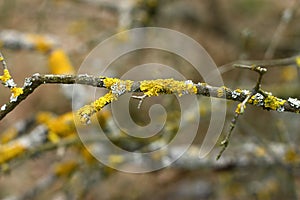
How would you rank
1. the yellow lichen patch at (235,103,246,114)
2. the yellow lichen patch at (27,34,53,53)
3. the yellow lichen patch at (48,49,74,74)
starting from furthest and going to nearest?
the yellow lichen patch at (27,34,53,53) → the yellow lichen patch at (48,49,74,74) → the yellow lichen patch at (235,103,246,114)

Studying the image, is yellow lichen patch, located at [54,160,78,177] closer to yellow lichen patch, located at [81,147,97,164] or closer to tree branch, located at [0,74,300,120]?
yellow lichen patch, located at [81,147,97,164]

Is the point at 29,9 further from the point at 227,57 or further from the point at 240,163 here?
the point at 240,163

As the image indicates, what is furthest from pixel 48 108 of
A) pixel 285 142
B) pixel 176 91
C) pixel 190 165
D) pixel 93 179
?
pixel 176 91

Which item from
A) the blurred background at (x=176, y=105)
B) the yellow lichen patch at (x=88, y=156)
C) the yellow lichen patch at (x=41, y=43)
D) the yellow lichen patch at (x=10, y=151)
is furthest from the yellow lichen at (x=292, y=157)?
the yellow lichen patch at (x=41, y=43)

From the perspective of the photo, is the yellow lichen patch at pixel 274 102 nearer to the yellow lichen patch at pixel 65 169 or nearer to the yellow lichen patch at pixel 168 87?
the yellow lichen patch at pixel 168 87

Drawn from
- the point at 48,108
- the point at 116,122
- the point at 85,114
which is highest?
the point at 48,108

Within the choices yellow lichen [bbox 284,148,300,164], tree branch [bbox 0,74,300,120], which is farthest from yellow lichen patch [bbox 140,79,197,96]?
yellow lichen [bbox 284,148,300,164]

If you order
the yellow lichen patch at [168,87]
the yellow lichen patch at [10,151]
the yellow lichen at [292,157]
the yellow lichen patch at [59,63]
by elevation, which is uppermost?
the yellow lichen patch at [59,63]
